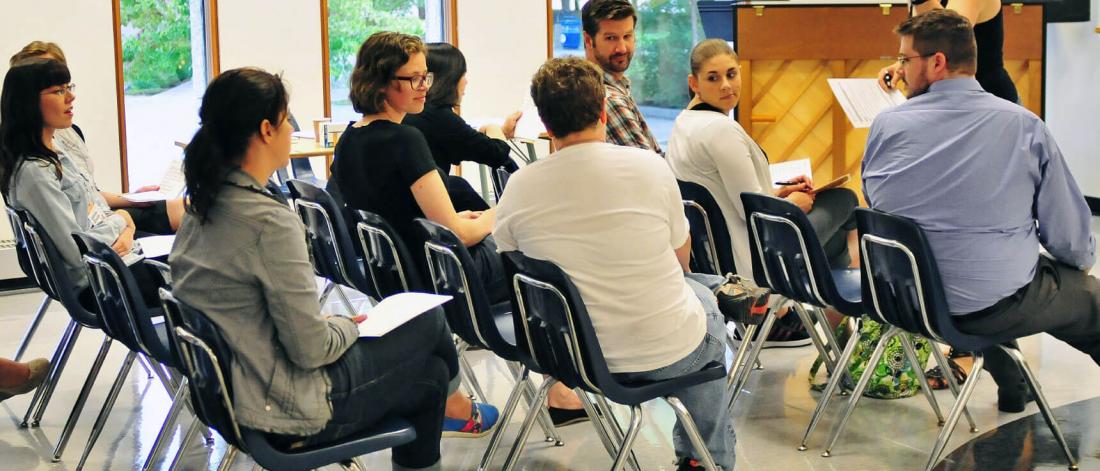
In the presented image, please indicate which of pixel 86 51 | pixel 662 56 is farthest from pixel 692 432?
pixel 662 56

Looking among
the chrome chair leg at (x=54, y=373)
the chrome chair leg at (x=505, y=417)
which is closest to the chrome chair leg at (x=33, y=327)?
the chrome chair leg at (x=54, y=373)

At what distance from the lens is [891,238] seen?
338 cm

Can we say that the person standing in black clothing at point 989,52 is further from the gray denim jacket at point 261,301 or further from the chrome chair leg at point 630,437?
the gray denim jacket at point 261,301

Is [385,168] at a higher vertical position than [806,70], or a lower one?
lower

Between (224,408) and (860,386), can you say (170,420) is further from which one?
(860,386)

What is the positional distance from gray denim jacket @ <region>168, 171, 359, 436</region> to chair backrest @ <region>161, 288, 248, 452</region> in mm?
22

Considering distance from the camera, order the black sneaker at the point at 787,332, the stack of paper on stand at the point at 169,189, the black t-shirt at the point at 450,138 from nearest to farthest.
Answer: the black t-shirt at the point at 450,138 → the stack of paper on stand at the point at 169,189 → the black sneaker at the point at 787,332

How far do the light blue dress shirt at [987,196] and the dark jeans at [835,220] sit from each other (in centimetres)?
96

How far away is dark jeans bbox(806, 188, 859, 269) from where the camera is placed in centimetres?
446

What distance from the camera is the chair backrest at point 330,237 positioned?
426 cm

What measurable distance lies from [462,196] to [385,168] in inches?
18.9

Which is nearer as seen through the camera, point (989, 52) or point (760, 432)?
point (760, 432)

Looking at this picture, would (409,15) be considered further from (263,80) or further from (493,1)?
(263,80)

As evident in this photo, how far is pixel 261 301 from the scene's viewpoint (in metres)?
2.58
